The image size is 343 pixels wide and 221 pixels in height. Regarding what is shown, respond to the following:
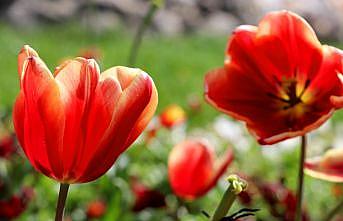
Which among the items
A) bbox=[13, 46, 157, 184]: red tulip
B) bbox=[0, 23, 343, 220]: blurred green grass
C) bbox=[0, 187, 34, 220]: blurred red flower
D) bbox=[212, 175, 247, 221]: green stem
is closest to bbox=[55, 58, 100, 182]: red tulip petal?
bbox=[13, 46, 157, 184]: red tulip

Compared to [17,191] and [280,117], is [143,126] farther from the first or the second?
[17,191]

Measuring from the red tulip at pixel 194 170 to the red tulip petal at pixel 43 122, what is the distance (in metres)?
0.46

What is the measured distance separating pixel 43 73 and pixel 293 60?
391 millimetres

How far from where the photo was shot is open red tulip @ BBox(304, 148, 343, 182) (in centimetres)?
116

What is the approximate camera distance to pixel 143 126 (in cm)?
90

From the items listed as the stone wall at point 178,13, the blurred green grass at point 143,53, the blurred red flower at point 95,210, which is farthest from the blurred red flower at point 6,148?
the stone wall at point 178,13

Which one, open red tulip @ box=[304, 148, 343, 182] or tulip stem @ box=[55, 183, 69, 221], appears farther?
open red tulip @ box=[304, 148, 343, 182]

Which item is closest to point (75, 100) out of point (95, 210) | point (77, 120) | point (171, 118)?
point (77, 120)

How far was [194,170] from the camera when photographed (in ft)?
4.33

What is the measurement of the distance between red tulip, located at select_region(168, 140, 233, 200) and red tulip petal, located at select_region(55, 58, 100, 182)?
1.46ft

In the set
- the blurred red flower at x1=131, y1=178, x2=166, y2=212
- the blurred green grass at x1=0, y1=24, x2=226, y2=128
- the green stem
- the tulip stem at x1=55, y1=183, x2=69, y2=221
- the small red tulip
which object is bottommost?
the blurred green grass at x1=0, y1=24, x2=226, y2=128

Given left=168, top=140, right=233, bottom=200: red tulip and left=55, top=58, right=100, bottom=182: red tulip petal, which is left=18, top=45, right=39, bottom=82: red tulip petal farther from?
left=168, top=140, right=233, bottom=200: red tulip

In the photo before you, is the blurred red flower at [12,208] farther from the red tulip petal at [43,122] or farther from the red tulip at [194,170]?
the red tulip petal at [43,122]

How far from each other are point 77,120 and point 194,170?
0.45 metres
